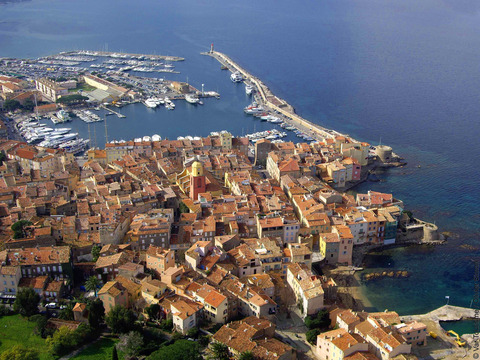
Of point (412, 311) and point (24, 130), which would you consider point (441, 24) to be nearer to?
point (24, 130)

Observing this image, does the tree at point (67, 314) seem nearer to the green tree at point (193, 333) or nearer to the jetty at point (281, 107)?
the green tree at point (193, 333)

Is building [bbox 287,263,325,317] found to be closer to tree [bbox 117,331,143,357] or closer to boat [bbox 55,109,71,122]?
tree [bbox 117,331,143,357]

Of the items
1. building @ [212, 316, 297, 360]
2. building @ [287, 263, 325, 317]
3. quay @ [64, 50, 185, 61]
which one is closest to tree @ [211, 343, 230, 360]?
building @ [212, 316, 297, 360]

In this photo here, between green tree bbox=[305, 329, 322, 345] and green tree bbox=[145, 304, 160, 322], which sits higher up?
green tree bbox=[145, 304, 160, 322]

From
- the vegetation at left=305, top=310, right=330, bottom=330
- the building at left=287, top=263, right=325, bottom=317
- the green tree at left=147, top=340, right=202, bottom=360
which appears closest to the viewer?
the green tree at left=147, top=340, right=202, bottom=360

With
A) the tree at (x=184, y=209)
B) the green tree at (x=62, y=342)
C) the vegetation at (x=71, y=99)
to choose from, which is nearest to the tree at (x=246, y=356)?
the green tree at (x=62, y=342)

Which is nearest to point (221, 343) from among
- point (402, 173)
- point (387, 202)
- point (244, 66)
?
point (387, 202)

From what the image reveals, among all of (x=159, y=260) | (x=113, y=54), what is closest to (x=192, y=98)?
(x=113, y=54)
